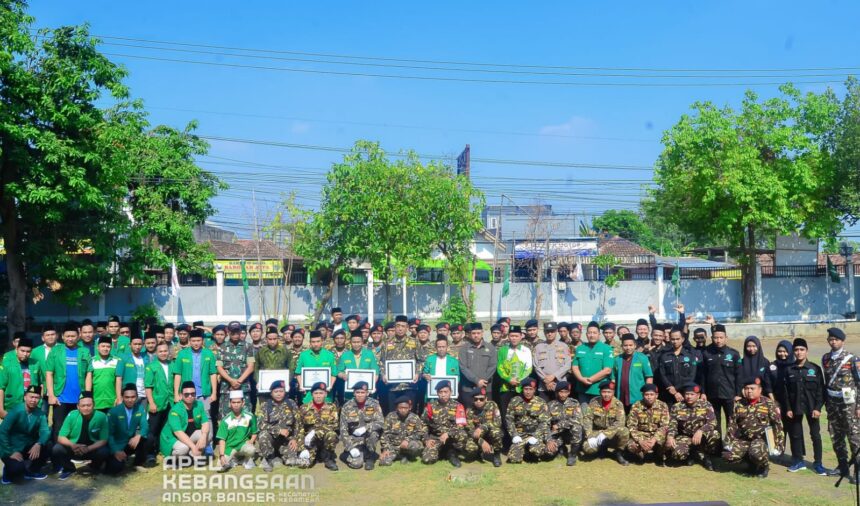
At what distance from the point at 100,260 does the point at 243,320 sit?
6889mm

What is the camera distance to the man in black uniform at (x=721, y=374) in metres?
9.20

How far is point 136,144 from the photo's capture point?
842 inches

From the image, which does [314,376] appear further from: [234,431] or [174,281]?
[174,281]

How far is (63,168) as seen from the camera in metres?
15.8

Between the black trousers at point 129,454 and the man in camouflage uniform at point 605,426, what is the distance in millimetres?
5307

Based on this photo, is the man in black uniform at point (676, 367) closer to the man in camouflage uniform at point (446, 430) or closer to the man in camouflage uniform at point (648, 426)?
the man in camouflage uniform at point (648, 426)

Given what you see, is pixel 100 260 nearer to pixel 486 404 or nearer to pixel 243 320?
pixel 243 320

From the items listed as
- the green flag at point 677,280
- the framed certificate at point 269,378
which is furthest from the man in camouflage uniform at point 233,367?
the green flag at point 677,280

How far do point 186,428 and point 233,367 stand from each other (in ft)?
4.09

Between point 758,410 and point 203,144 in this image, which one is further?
point 203,144

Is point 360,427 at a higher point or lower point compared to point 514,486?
higher

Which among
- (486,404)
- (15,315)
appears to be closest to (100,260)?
(15,315)

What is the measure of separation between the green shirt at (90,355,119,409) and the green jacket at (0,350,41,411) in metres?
0.72

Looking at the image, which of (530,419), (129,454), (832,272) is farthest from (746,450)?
(832,272)
